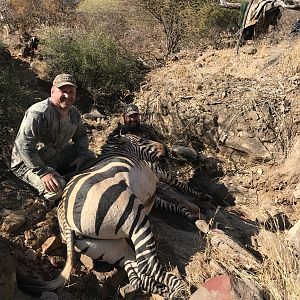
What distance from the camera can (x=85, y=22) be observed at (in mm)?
15578

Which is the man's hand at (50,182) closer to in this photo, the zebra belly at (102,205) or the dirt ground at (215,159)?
the zebra belly at (102,205)

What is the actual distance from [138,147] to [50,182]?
189 centimetres

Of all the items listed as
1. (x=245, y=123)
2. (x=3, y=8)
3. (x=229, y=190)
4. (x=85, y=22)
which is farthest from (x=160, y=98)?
(x=3, y=8)

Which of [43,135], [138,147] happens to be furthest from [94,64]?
[43,135]

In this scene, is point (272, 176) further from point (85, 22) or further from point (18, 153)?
point (85, 22)

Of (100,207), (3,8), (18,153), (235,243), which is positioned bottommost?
(235,243)

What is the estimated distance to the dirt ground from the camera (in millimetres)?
3531

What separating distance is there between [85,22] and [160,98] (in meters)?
9.24

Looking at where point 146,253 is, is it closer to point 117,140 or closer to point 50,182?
point 50,182

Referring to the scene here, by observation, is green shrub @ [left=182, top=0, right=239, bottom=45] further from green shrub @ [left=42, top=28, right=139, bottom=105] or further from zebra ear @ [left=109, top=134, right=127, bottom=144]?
zebra ear @ [left=109, top=134, right=127, bottom=144]

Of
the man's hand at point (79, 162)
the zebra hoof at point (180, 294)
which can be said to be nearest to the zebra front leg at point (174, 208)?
the man's hand at point (79, 162)

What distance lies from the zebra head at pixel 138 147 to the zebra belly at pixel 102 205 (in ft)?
3.77

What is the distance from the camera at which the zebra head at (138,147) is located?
4949 mm

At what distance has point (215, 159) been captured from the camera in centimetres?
645
